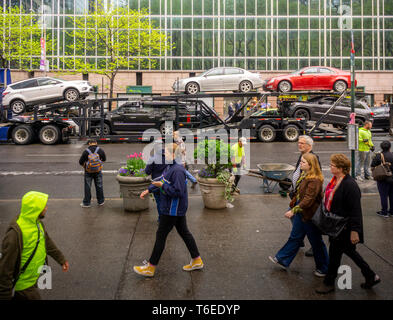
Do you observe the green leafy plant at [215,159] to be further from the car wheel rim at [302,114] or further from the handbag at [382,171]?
the car wheel rim at [302,114]

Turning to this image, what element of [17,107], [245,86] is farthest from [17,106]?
[245,86]

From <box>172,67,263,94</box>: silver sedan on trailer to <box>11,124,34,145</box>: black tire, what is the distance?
7930 mm

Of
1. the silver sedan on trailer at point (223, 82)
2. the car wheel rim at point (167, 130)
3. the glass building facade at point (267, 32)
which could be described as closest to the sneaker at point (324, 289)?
the car wheel rim at point (167, 130)

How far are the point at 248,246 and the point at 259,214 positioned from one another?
1.88m

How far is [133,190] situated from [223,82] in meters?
12.6

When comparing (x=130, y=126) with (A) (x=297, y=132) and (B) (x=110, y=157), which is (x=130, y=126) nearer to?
(B) (x=110, y=157)

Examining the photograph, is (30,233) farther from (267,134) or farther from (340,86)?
(340,86)

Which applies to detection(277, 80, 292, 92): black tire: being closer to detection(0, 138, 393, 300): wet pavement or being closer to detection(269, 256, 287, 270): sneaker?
detection(0, 138, 393, 300): wet pavement

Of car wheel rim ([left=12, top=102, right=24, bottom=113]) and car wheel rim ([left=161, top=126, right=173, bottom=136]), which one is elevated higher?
car wheel rim ([left=12, top=102, right=24, bottom=113])

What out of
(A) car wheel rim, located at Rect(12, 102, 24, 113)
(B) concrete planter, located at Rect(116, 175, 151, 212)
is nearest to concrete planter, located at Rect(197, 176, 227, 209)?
(B) concrete planter, located at Rect(116, 175, 151, 212)

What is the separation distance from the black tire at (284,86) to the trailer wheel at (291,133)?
6.60 feet

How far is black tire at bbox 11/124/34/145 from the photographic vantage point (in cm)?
2030

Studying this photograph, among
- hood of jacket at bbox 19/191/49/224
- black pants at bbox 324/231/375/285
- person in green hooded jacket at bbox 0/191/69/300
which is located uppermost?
hood of jacket at bbox 19/191/49/224
